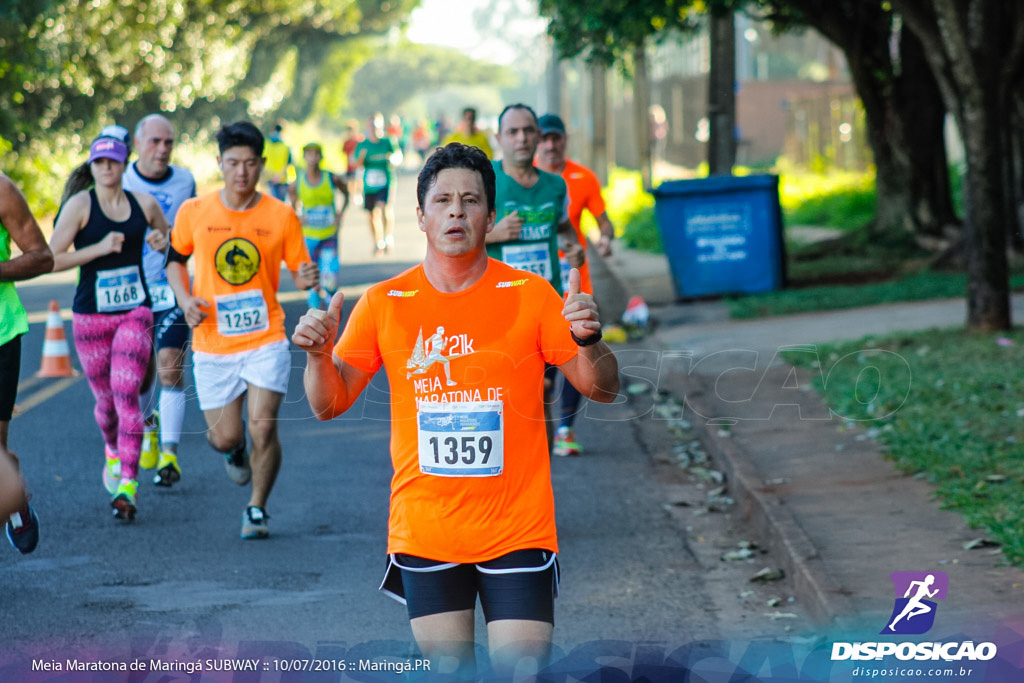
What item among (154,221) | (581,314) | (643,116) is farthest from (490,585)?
(643,116)

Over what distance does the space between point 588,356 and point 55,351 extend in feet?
30.5

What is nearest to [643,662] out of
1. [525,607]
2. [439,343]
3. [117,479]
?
[525,607]

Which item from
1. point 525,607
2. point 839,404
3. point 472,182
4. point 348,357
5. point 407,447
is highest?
point 472,182

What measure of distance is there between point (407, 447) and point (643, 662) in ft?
5.76

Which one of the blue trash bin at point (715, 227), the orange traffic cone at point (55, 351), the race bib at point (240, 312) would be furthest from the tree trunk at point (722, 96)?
the race bib at point (240, 312)

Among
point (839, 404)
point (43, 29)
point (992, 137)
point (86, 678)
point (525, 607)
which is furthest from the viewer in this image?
point (43, 29)

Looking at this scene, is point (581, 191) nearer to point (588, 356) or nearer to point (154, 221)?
point (154, 221)

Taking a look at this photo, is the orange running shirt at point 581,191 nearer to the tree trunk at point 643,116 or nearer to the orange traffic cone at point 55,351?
the orange traffic cone at point 55,351

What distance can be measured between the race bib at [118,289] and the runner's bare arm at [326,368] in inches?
153

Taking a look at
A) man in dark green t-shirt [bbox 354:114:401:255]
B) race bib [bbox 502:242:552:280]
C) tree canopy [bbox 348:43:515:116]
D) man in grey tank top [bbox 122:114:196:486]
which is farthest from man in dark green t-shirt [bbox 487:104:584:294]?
tree canopy [bbox 348:43:515:116]

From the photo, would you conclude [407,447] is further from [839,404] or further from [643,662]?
[839,404]

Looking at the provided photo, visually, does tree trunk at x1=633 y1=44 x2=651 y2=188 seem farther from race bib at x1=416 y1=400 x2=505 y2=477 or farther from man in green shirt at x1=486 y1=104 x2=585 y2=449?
race bib at x1=416 y1=400 x2=505 y2=477

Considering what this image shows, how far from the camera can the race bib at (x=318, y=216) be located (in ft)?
48.8

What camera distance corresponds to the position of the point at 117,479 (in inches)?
306
